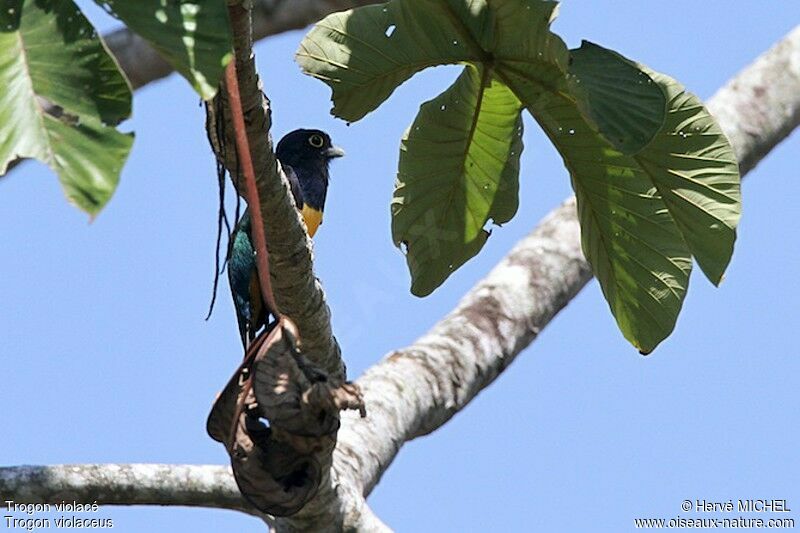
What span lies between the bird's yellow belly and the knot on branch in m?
3.85

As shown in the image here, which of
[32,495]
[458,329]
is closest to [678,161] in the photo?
[32,495]

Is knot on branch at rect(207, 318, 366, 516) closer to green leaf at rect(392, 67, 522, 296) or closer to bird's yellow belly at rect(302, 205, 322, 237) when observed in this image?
green leaf at rect(392, 67, 522, 296)

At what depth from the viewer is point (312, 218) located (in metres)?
6.24

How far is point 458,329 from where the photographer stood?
5020 mm

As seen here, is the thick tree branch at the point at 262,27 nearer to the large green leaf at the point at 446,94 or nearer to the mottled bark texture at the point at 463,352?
the mottled bark texture at the point at 463,352

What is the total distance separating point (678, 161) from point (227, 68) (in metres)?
1.22

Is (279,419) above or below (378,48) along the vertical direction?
below

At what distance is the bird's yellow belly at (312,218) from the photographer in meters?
6.18

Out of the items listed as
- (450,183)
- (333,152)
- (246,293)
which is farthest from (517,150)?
(333,152)

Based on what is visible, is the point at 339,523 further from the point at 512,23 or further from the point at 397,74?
the point at 512,23

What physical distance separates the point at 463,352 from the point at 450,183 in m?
1.56

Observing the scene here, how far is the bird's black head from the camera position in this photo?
664 centimetres

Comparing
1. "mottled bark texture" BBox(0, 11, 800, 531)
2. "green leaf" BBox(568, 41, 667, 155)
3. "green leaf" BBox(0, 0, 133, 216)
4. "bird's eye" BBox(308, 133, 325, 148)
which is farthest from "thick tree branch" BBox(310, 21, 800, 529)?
"green leaf" BBox(0, 0, 133, 216)

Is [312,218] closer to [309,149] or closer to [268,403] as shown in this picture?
[309,149]
